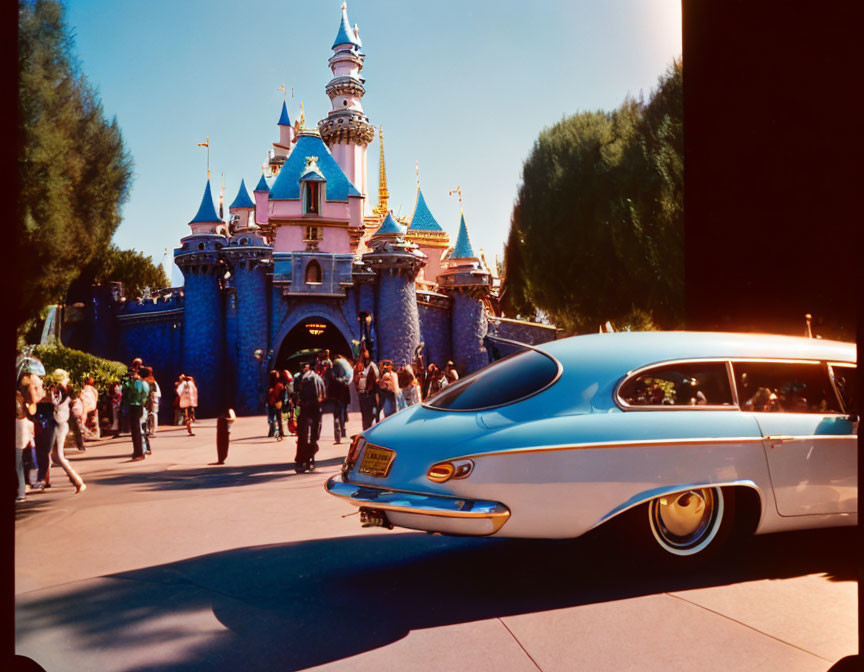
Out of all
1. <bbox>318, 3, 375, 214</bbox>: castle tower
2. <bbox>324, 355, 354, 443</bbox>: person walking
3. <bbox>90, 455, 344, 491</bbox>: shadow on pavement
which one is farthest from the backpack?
<bbox>318, 3, 375, 214</bbox>: castle tower

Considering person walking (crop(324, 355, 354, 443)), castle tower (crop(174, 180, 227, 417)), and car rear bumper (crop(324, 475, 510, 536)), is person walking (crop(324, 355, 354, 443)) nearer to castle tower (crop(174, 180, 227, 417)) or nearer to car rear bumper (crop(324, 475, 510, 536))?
car rear bumper (crop(324, 475, 510, 536))

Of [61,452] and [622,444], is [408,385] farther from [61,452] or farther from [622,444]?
[622,444]

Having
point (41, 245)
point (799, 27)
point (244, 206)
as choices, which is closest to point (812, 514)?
point (799, 27)

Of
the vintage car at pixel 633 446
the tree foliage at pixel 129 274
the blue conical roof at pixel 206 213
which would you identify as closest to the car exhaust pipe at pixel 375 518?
the vintage car at pixel 633 446

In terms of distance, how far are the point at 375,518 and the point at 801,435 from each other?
2771 millimetres

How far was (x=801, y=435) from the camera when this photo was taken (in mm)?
4496

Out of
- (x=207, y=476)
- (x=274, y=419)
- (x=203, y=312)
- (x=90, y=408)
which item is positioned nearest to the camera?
(x=207, y=476)

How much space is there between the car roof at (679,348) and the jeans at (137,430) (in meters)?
9.19

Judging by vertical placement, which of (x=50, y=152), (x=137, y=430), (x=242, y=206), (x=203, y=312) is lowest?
(x=137, y=430)

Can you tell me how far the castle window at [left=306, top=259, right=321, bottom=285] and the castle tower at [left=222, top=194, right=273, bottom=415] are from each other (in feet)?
6.46

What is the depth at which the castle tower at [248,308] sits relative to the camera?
32156 millimetres

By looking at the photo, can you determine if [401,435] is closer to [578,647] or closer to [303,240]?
[578,647]

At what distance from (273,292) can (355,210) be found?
6896 mm

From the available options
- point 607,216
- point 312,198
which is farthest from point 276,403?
point 312,198
